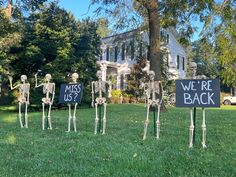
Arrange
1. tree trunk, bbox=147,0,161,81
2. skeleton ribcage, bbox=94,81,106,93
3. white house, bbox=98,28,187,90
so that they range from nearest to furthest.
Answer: skeleton ribcage, bbox=94,81,106,93 < tree trunk, bbox=147,0,161,81 < white house, bbox=98,28,187,90

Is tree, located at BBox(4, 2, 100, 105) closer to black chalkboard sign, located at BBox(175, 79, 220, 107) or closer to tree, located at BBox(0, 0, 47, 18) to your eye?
tree, located at BBox(0, 0, 47, 18)

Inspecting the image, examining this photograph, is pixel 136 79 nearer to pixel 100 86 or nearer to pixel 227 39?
pixel 227 39

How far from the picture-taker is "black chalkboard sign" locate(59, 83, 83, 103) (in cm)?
869

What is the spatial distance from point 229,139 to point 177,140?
106 cm

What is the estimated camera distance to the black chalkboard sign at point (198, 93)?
6.50 m

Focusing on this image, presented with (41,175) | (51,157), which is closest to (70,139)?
(51,157)

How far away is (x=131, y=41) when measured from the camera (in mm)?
20984

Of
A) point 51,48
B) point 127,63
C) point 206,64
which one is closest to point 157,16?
point 51,48

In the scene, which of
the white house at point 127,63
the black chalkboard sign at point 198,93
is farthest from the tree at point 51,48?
the black chalkboard sign at point 198,93

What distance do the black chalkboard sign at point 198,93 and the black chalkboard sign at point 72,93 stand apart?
2.81 metres

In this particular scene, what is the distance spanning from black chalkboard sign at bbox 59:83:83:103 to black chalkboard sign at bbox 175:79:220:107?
2.81 m

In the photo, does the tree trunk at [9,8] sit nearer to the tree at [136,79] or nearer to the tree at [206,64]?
the tree at [206,64]

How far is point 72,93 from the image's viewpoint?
8.84 m

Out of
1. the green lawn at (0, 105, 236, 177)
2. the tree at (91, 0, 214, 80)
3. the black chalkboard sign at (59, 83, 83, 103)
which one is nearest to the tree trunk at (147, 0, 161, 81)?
the tree at (91, 0, 214, 80)
